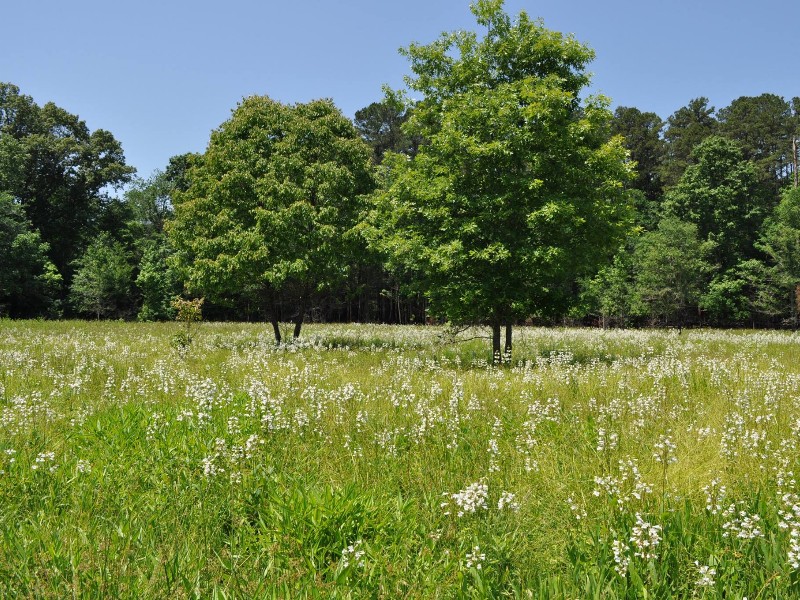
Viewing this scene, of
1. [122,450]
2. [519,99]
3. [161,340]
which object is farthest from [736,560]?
[161,340]

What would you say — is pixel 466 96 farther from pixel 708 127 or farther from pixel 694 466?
pixel 708 127

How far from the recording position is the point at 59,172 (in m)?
52.4

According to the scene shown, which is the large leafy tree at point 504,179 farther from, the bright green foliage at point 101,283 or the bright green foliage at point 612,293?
the bright green foliage at point 101,283

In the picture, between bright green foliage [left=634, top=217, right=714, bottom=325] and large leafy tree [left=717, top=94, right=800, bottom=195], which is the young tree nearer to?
bright green foliage [left=634, top=217, right=714, bottom=325]

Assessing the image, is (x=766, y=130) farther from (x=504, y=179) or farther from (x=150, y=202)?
(x=150, y=202)

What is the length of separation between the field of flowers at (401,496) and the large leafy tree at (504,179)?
572 centimetres

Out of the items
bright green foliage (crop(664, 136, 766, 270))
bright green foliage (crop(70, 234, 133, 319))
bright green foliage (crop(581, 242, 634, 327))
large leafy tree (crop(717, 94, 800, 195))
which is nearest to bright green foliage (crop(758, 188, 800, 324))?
bright green foliage (crop(664, 136, 766, 270))

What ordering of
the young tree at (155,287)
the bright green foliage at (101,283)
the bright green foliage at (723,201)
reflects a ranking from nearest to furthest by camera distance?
1. the bright green foliage at (101,283)
2. the young tree at (155,287)
3. the bright green foliage at (723,201)

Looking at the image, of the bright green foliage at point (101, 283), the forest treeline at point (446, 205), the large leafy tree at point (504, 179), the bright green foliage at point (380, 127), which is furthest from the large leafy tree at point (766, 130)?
the bright green foliage at point (101, 283)

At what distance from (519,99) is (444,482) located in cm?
1221

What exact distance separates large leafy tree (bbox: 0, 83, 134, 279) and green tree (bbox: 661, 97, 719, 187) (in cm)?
6427

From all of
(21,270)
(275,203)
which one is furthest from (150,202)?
(275,203)

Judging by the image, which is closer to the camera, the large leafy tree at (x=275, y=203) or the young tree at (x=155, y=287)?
the large leafy tree at (x=275, y=203)

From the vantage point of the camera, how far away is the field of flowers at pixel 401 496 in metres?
3.38
